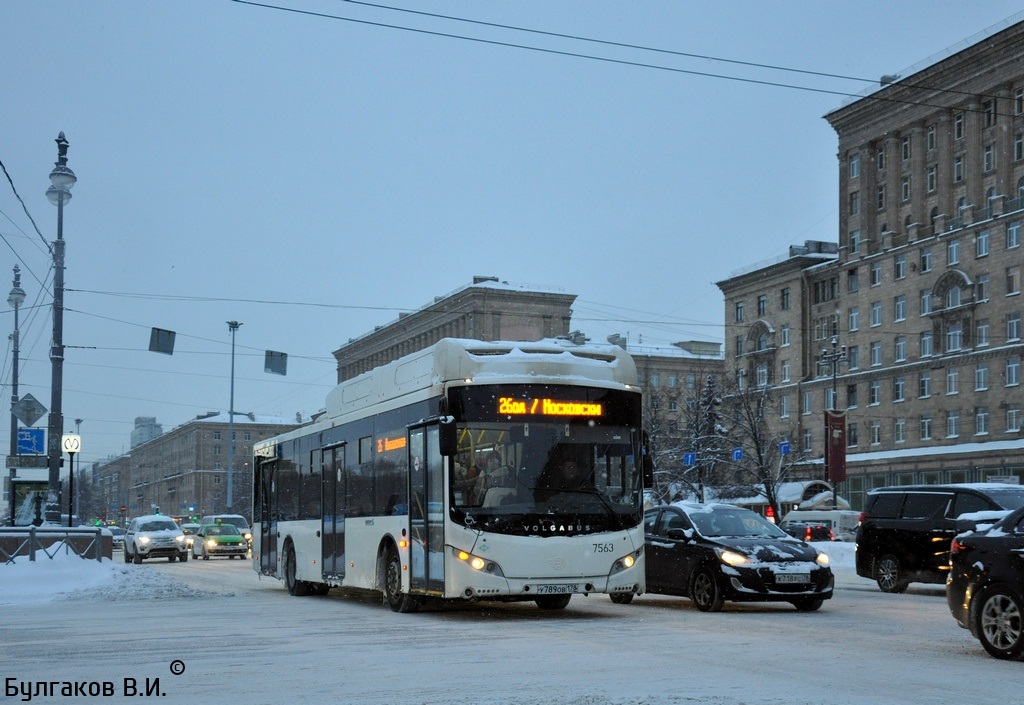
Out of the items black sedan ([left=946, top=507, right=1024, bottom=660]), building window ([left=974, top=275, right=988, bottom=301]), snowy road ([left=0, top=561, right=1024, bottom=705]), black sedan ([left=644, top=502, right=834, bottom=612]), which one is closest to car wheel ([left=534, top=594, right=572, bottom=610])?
snowy road ([left=0, top=561, right=1024, bottom=705])

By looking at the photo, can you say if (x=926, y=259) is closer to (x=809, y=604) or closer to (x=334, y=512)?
(x=334, y=512)

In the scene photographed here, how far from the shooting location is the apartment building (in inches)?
2911

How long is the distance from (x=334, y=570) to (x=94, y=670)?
992 cm

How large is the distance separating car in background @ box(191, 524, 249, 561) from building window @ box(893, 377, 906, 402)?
156 ft

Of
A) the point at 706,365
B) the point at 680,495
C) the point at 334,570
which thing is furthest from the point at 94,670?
the point at 706,365

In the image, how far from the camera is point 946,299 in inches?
3103

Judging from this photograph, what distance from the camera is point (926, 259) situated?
81.2m

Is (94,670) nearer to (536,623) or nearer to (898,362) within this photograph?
(536,623)

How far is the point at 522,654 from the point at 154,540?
→ 36505 millimetres

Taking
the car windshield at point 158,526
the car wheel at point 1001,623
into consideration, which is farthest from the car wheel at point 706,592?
the car windshield at point 158,526

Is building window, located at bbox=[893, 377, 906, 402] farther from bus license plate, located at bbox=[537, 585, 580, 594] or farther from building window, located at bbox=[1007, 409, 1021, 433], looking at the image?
bus license plate, located at bbox=[537, 585, 580, 594]

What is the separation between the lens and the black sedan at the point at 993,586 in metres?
11.2

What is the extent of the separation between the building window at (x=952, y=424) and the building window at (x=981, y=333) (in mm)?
4438

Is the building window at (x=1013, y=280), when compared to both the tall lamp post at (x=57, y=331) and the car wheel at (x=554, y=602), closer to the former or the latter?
the tall lamp post at (x=57, y=331)
